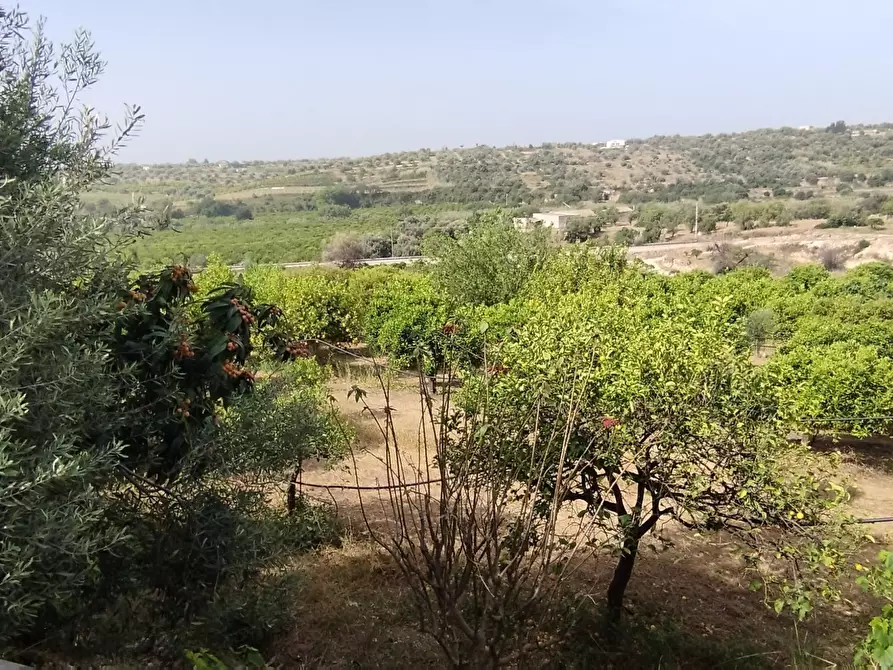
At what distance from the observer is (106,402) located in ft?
9.11

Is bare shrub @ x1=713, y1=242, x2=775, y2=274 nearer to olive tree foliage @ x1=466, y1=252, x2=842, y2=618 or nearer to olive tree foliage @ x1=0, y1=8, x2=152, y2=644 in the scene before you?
olive tree foliage @ x1=466, y1=252, x2=842, y2=618

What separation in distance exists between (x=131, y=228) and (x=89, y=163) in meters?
0.37

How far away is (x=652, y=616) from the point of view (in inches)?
217

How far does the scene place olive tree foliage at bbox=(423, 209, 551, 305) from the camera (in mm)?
16266

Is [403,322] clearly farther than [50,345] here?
Yes

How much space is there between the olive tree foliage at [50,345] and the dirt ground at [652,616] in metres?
1.97

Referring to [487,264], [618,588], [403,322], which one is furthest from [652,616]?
[487,264]

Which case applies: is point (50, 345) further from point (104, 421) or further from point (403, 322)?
point (403, 322)

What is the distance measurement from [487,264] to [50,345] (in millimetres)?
14194

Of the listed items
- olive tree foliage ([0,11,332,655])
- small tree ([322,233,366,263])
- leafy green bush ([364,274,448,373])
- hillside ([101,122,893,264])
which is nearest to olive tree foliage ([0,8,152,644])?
olive tree foliage ([0,11,332,655])

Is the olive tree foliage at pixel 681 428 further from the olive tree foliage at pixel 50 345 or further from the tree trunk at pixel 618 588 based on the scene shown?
the olive tree foliage at pixel 50 345

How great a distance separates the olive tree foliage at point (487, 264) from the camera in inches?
640

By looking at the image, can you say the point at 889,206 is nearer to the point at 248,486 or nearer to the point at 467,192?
the point at 467,192

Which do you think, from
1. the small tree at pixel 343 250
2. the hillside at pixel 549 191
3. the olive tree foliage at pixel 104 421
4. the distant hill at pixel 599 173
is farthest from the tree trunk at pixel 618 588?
the distant hill at pixel 599 173
